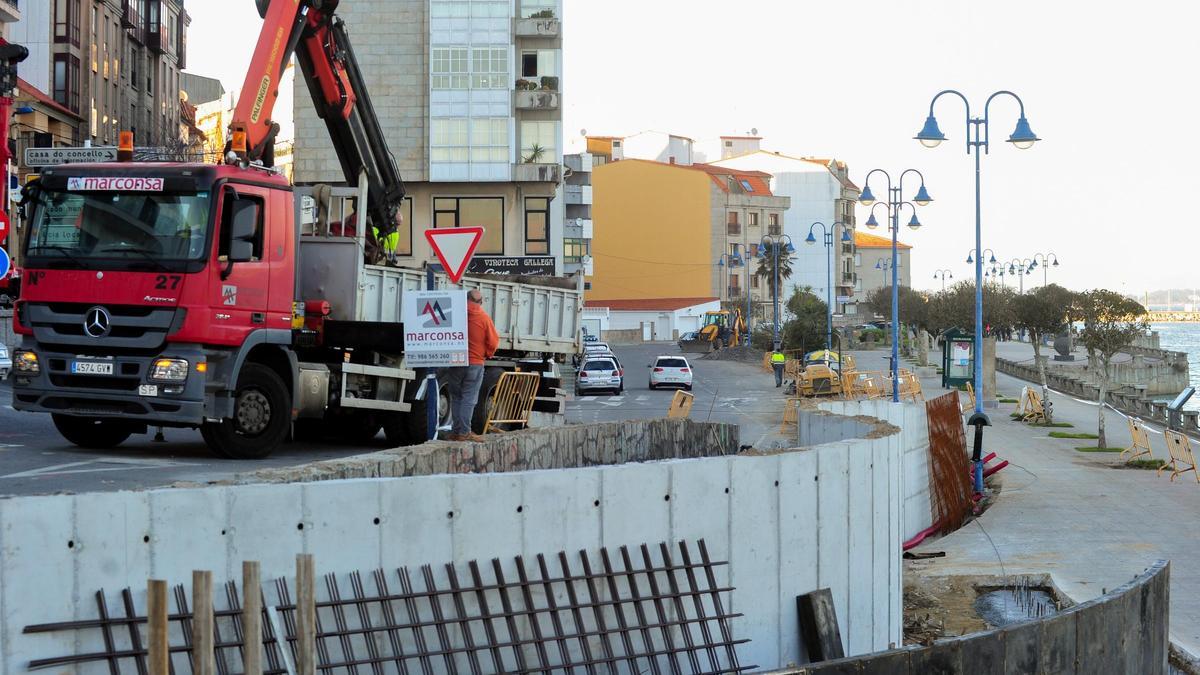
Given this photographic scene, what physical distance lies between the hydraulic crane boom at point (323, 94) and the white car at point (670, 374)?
31.5m

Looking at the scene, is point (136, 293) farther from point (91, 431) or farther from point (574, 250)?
point (574, 250)

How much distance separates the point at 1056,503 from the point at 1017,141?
8002mm

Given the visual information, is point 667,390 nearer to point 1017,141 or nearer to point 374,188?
point 1017,141

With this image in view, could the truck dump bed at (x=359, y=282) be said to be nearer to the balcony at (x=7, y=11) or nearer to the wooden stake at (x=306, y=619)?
the wooden stake at (x=306, y=619)

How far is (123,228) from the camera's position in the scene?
1587 cm

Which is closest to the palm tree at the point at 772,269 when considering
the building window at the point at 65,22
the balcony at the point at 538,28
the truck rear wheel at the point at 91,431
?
the balcony at the point at 538,28

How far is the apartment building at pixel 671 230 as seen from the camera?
127m

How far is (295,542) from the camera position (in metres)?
7.67

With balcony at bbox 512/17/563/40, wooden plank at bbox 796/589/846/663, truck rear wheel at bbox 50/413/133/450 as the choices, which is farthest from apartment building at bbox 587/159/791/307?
wooden plank at bbox 796/589/846/663

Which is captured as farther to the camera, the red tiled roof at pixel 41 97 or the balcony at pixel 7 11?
the red tiled roof at pixel 41 97

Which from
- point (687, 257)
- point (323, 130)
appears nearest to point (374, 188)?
point (323, 130)

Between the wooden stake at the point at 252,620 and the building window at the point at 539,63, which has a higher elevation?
the building window at the point at 539,63

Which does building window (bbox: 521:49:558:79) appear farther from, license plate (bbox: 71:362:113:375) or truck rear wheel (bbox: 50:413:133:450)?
license plate (bbox: 71:362:113:375)

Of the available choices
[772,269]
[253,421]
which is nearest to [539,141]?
[253,421]
